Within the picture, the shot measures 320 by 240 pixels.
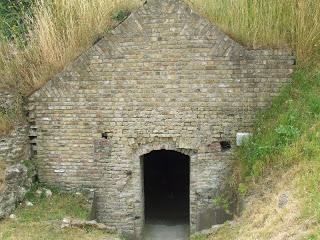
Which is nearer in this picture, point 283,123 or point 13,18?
point 283,123

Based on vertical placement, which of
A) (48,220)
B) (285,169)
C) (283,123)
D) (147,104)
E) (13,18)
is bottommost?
(48,220)

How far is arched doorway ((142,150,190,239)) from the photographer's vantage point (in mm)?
11266

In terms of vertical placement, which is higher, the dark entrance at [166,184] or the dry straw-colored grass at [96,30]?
the dry straw-colored grass at [96,30]

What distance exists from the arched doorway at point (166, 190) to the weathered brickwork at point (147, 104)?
140 centimetres

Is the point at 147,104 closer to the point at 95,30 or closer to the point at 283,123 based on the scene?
the point at 95,30

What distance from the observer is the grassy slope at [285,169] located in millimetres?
6676

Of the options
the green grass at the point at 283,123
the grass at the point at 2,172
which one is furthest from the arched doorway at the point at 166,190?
the grass at the point at 2,172

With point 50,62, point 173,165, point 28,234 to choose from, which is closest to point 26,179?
point 28,234

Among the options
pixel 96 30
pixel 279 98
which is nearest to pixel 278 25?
pixel 279 98

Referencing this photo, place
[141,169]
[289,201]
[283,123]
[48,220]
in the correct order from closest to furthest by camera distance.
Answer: [289,201] < [283,123] < [48,220] < [141,169]

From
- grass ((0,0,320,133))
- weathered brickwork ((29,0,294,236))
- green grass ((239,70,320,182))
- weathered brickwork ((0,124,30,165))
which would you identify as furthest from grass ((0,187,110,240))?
green grass ((239,70,320,182))

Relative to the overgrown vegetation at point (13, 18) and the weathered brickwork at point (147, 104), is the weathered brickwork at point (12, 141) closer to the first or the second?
the weathered brickwork at point (147, 104)

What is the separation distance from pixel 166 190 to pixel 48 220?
15.5ft

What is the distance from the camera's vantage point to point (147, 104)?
369 inches
